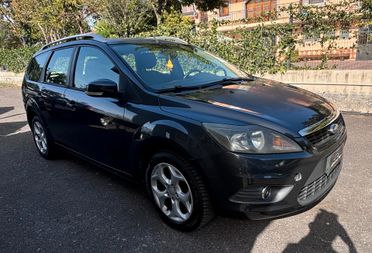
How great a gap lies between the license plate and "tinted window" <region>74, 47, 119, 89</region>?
6.77 feet

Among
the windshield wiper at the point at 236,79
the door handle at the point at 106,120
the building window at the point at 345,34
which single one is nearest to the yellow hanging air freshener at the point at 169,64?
the windshield wiper at the point at 236,79

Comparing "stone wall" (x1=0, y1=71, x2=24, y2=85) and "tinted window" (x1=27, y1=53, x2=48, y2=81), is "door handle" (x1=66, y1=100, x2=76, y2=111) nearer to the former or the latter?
"tinted window" (x1=27, y1=53, x2=48, y2=81)

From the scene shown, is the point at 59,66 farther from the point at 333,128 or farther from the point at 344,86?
the point at 344,86

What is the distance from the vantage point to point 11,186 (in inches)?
167

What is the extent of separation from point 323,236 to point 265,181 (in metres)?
0.86

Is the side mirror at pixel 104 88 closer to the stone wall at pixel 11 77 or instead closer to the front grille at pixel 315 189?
the front grille at pixel 315 189

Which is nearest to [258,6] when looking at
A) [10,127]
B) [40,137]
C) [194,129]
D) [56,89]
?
[10,127]

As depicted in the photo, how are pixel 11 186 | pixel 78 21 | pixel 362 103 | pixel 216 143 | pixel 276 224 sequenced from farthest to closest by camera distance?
pixel 78 21 → pixel 362 103 → pixel 11 186 → pixel 276 224 → pixel 216 143

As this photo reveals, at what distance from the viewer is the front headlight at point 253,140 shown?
2.44m

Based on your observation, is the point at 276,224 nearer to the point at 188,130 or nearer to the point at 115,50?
the point at 188,130

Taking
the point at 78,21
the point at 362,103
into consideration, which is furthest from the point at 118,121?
the point at 78,21

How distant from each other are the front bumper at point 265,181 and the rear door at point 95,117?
1.10 metres

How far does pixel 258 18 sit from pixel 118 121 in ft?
20.6

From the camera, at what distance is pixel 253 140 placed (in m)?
2.46
